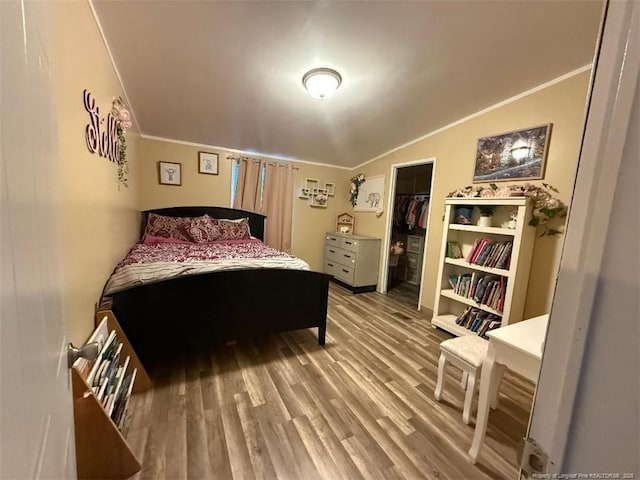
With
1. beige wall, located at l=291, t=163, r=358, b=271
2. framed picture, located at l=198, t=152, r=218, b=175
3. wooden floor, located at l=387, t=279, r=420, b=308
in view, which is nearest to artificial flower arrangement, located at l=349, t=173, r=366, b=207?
beige wall, located at l=291, t=163, r=358, b=271

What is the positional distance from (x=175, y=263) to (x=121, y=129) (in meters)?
1.24

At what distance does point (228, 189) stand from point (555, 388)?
3.97 m

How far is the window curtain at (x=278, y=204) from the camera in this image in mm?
3996

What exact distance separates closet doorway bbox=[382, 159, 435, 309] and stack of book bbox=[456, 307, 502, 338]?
2.54 ft

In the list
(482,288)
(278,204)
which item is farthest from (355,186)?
(482,288)

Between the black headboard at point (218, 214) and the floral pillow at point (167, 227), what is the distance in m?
0.17

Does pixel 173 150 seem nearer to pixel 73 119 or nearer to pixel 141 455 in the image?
pixel 73 119

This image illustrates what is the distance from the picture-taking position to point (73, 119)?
1.18 meters

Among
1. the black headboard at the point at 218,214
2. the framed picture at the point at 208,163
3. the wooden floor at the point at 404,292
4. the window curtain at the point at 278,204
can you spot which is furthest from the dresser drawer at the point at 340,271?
the framed picture at the point at 208,163

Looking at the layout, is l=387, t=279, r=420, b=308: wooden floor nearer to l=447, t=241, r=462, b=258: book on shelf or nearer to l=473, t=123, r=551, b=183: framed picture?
l=447, t=241, r=462, b=258: book on shelf

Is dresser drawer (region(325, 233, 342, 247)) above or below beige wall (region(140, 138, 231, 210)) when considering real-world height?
below

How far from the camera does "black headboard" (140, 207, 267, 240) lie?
3398 mm

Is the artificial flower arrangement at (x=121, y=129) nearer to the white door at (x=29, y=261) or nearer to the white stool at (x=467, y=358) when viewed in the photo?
the white door at (x=29, y=261)

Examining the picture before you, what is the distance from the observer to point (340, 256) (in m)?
4.14
